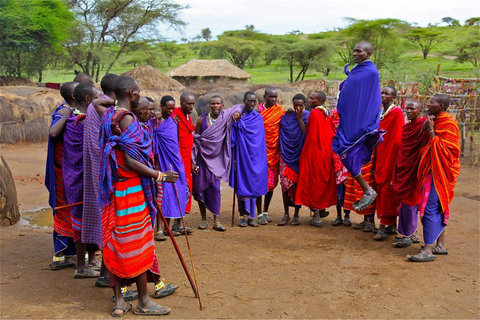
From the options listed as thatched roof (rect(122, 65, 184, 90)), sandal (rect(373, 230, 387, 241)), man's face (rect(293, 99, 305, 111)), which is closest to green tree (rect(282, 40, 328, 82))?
thatched roof (rect(122, 65, 184, 90))

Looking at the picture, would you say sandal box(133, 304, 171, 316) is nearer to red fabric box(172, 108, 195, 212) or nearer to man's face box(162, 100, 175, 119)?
red fabric box(172, 108, 195, 212)

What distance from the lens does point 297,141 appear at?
21.2ft

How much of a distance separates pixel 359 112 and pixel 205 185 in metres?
2.38

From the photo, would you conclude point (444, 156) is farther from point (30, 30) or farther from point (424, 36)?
point (424, 36)

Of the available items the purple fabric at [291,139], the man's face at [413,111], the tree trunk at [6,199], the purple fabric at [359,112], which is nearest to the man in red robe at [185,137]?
the purple fabric at [291,139]

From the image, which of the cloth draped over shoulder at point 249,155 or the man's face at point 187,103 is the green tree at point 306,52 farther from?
the man's face at point 187,103

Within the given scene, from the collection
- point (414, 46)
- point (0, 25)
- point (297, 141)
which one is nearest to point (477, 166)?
point (297, 141)

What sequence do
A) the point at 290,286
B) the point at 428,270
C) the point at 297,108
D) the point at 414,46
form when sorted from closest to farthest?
the point at 290,286 < the point at 428,270 < the point at 297,108 < the point at 414,46

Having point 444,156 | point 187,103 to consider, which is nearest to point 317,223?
point 444,156

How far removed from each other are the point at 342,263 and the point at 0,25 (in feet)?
60.7

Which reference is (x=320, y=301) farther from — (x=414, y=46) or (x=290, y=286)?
(x=414, y=46)

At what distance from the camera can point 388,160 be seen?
5.75 m

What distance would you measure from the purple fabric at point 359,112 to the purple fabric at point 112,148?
8.18 feet

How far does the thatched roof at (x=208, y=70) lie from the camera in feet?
85.3
